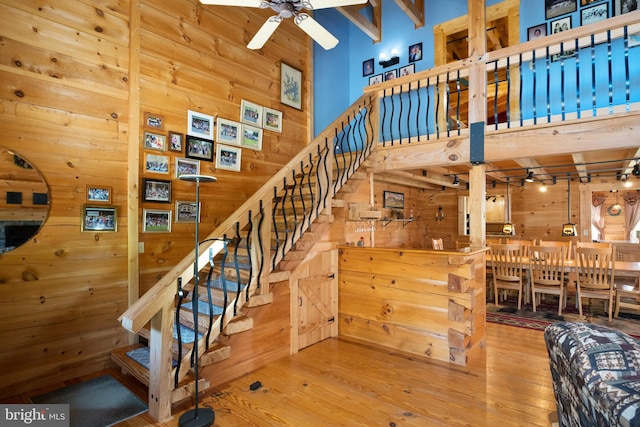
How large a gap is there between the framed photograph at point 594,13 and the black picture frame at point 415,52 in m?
2.21

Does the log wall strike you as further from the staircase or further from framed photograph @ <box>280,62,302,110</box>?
Answer: framed photograph @ <box>280,62,302,110</box>

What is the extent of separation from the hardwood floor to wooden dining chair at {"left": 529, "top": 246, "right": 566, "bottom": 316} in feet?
5.45

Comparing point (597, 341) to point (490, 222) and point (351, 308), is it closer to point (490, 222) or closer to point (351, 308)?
point (351, 308)

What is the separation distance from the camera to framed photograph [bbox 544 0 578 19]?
14.8 feet

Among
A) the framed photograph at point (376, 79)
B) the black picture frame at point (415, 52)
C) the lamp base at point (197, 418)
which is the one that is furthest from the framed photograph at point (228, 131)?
the black picture frame at point (415, 52)

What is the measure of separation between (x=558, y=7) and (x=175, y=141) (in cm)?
539

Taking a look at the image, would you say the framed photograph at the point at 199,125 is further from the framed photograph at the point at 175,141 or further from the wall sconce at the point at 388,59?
the wall sconce at the point at 388,59

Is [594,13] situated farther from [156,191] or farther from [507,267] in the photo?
[156,191]

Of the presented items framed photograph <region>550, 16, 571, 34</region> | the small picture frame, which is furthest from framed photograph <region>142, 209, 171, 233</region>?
framed photograph <region>550, 16, 571, 34</region>

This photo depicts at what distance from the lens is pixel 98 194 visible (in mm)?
3273

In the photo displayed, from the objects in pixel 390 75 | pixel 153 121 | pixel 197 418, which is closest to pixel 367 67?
pixel 390 75

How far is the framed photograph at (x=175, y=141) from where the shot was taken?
3.83 meters

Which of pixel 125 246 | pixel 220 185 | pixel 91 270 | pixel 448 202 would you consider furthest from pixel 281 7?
pixel 448 202

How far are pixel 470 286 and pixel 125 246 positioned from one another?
3504 mm
